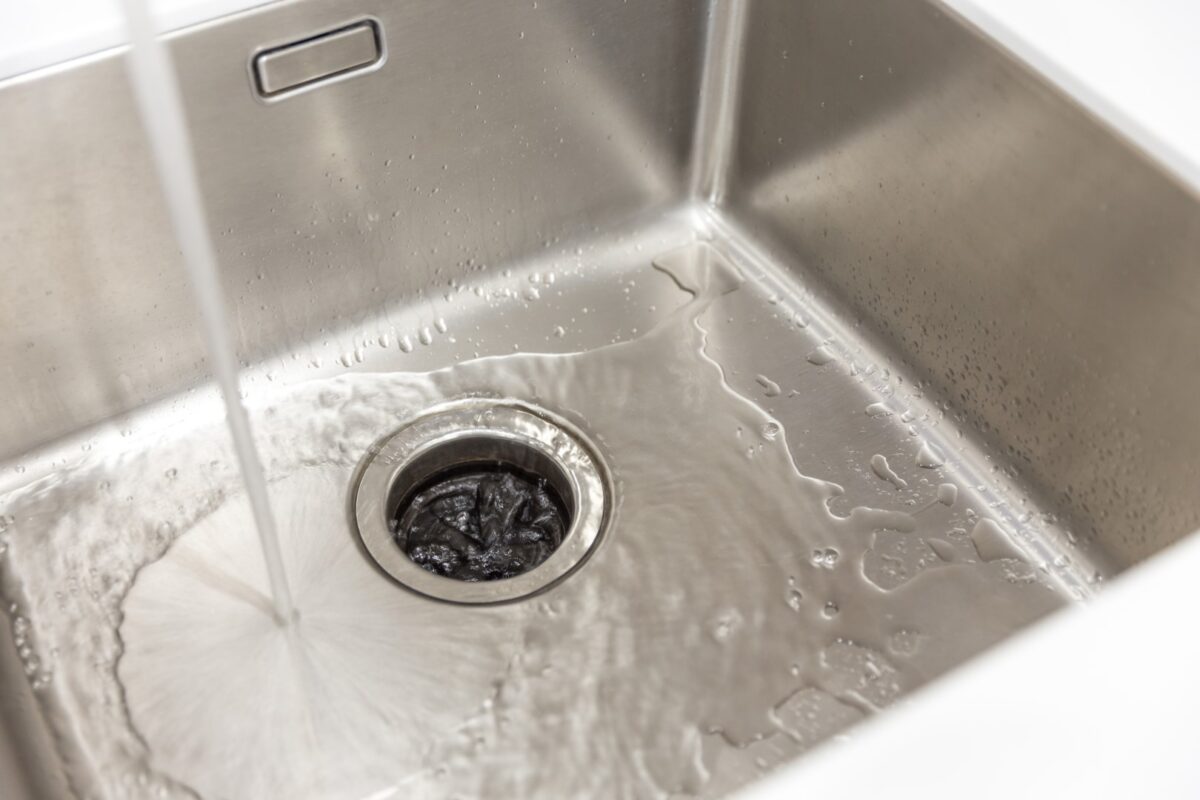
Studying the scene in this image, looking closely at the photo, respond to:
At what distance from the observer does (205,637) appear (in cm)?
70

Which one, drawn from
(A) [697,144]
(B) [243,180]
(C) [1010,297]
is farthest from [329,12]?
(C) [1010,297]

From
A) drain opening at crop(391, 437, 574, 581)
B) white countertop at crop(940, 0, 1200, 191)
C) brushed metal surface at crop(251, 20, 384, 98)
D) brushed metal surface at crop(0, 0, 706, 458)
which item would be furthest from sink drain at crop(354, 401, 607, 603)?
white countertop at crop(940, 0, 1200, 191)

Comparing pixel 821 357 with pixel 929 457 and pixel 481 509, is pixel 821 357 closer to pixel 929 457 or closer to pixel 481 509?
pixel 929 457

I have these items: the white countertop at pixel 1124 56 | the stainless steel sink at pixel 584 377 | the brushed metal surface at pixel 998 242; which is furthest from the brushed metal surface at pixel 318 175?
the white countertop at pixel 1124 56

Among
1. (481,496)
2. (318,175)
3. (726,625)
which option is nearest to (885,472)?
(726,625)

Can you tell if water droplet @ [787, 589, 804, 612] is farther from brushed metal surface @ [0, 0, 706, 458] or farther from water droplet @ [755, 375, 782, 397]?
brushed metal surface @ [0, 0, 706, 458]

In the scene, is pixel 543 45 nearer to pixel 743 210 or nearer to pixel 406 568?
pixel 743 210

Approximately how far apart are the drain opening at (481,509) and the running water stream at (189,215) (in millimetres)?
95

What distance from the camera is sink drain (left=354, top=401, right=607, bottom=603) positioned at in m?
0.76

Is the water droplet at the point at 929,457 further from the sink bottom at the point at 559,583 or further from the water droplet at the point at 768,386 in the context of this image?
the water droplet at the point at 768,386

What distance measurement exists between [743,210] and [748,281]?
60 mm

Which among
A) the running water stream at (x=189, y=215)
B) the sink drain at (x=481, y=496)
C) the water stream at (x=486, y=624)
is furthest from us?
the sink drain at (x=481, y=496)

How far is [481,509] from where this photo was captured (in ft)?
2.60

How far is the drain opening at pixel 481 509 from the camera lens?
2.53ft
